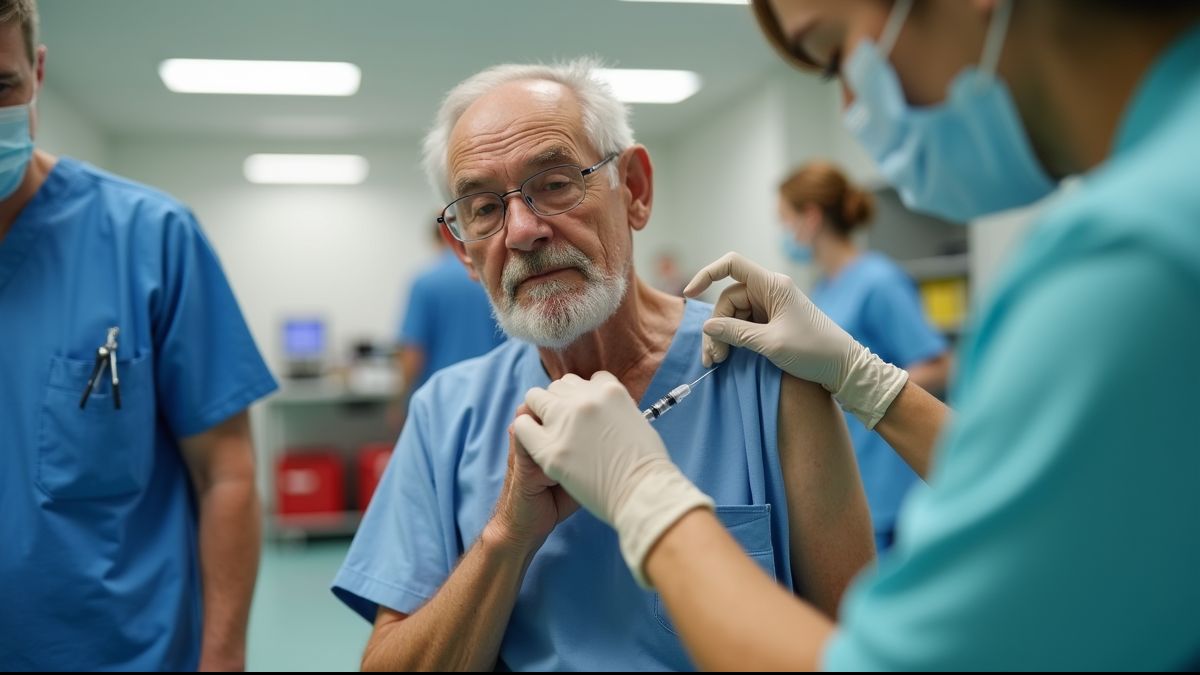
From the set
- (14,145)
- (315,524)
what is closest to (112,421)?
(14,145)

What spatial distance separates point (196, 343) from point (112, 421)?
15 cm

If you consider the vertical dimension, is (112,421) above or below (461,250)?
below

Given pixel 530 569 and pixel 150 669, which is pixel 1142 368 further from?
pixel 150 669

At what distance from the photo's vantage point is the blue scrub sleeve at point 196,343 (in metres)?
1.28

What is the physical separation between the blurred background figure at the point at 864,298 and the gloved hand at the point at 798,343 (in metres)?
1.08

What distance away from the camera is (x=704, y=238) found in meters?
6.78

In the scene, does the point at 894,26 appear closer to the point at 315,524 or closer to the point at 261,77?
the point at 261,77

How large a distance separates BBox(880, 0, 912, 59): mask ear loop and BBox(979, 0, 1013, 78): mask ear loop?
6cm

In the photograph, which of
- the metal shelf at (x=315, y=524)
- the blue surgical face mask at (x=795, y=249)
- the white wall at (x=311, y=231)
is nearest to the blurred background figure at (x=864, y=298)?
the blue surgical face mask at (x=795, y=249)

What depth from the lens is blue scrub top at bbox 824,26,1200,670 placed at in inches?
17.5

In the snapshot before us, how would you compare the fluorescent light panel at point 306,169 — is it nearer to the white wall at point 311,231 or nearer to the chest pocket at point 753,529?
the white wall at point 311,231

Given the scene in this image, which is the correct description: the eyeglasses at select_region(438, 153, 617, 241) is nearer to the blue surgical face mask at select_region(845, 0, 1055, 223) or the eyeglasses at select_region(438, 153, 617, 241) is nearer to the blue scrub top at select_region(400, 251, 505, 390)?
the blue surgical face mask at select_region(845, 0, 1055, 223)

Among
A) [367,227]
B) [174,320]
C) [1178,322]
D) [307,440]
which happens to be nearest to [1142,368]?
[1178,322]

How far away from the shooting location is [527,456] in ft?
3.33
